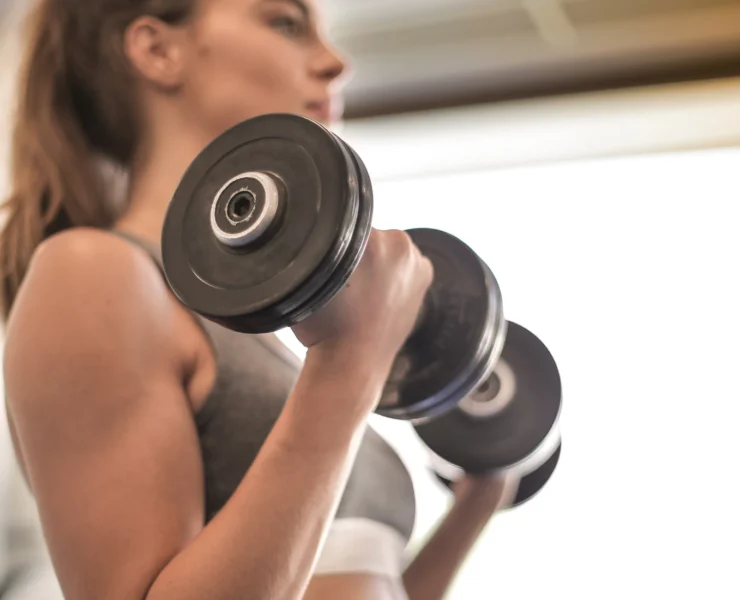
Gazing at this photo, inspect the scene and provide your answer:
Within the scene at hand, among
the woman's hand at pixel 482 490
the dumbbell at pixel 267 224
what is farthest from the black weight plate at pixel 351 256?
the woman's hand at pixel 482 490

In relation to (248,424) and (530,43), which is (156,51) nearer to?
(248,424)

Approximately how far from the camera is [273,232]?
52 centimetres

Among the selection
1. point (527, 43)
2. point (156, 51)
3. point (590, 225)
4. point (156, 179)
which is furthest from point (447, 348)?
point (527, 43)

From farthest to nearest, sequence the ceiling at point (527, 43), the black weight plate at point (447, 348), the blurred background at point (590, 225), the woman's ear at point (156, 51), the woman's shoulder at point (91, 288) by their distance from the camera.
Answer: the ceiling at point (527, 43) → the blurred background at point (590, 225) → the woman's ear at point (156, 51) → the black weight plate at point (447, 348) → the woman's shoulder at point (91, 288)

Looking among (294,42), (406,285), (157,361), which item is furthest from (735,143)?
(157,361)

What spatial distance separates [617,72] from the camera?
183cm

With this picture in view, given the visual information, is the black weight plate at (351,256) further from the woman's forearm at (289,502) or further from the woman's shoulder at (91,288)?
the woman's shoulder at (91,288)

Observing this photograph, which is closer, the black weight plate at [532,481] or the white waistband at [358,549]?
the white waistband at [358,549]

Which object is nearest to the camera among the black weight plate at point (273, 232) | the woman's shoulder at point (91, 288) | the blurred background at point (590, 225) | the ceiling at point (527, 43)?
the black weight plate at point (273, 232)

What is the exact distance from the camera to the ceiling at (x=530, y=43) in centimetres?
173

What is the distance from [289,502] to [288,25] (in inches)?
23.7

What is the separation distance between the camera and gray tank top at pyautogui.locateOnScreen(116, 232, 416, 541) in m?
0.65

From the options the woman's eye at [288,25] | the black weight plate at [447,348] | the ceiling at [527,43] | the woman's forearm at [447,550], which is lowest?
the woman's forearm at [447,550]

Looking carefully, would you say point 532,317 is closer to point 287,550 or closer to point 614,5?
point 614,5
